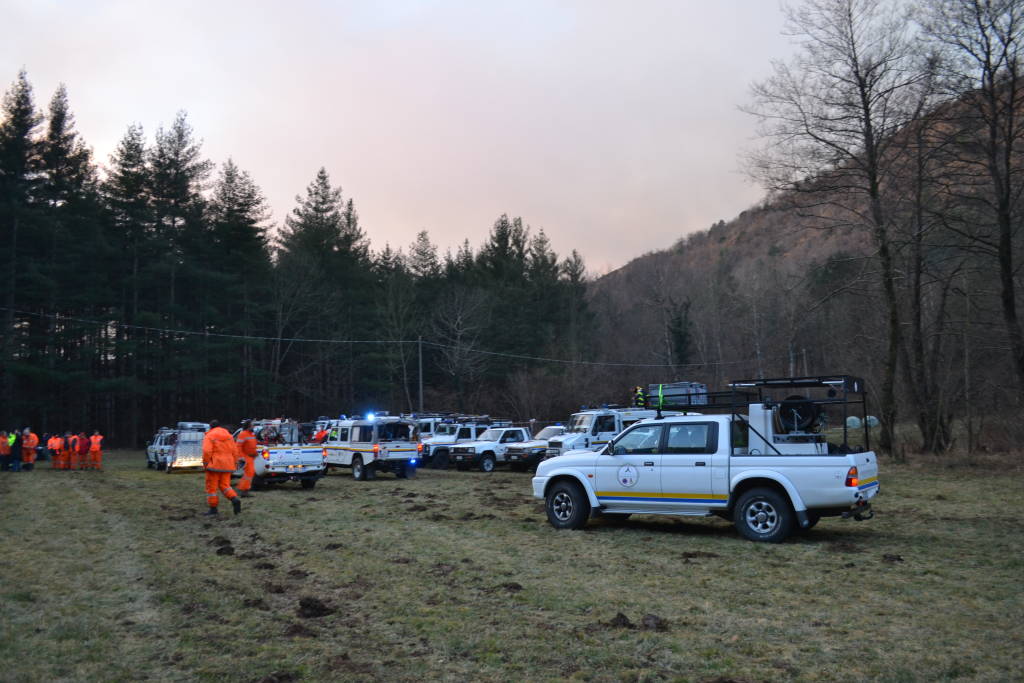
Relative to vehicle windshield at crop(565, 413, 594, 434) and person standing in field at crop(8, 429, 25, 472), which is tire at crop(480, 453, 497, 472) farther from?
person standing in field at crop(8, 429, 25, 472)

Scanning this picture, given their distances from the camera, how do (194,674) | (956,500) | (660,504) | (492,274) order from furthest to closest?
(492,274) < (956,500) < (660,504) < (194,674)

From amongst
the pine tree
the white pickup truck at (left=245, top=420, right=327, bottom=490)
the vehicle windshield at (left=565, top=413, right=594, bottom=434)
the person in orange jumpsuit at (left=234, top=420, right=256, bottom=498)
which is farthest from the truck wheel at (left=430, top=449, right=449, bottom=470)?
the pine tree

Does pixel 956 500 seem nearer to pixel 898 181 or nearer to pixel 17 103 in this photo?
pixel 898 181

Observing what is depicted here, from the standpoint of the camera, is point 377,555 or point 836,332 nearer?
point 377,555

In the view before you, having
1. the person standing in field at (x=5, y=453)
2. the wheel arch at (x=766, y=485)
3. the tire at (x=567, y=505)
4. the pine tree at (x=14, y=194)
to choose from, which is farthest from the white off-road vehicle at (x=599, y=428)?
the pine tree at (x=14, y=194)

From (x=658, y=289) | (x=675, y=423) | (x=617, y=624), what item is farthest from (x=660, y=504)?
(x=658, y=289)

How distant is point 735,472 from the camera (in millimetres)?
10938

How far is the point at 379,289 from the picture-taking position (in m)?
61.2

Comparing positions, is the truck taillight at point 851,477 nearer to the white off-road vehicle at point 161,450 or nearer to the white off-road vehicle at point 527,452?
the white off-road vehicle at point 527,452

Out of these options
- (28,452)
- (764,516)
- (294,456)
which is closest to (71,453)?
(28,452)

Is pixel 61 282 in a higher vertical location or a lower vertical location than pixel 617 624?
higher

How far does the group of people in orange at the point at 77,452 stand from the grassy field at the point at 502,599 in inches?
722

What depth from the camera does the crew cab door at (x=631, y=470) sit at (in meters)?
11.7

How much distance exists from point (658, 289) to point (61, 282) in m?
54.0
